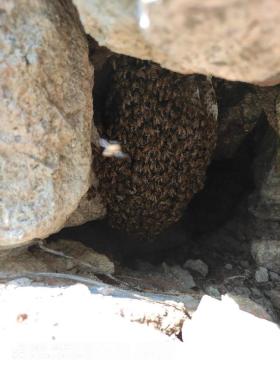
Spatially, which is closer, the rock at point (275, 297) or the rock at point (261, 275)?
the rock at point (275, 297)

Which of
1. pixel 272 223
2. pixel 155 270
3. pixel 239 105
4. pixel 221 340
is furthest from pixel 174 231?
pixel 221 340

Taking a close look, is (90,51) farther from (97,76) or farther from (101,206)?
(101,206)

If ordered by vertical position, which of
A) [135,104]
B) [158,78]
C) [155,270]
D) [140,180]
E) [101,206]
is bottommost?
[155,270]

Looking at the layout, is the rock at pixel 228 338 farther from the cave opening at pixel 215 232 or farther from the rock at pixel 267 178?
the rock at pixel 267 178

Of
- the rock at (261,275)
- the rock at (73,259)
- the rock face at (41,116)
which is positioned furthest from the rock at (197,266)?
the rock face at (41,116)

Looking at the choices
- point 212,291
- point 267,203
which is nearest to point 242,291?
point 212,291

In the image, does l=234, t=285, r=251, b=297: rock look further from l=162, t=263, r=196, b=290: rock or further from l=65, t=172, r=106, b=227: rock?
l=65, t=172, r=106, b=227: rock
